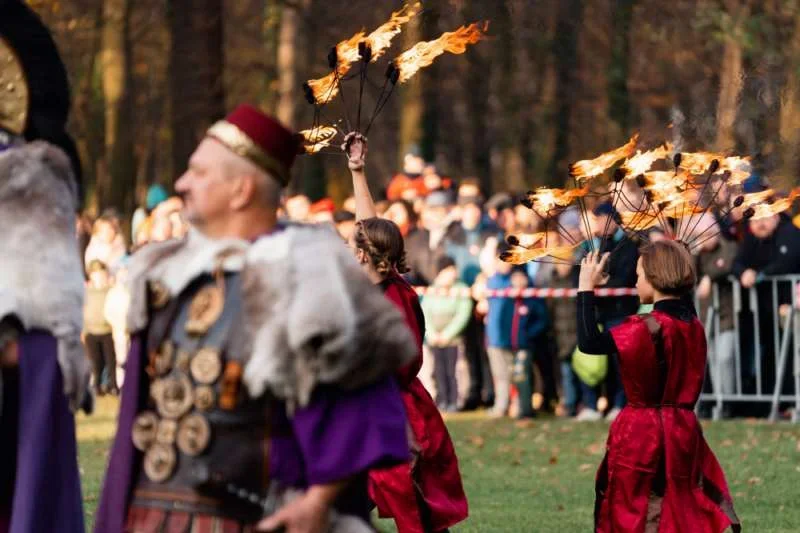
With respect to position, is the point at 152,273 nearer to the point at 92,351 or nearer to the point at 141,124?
the point at 92,351

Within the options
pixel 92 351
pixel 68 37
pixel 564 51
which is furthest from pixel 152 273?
pixel 68 37

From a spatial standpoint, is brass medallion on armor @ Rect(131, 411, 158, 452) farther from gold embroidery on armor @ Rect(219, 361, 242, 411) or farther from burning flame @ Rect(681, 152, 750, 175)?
burning flame @ Rect(681, 152, 750, 175)

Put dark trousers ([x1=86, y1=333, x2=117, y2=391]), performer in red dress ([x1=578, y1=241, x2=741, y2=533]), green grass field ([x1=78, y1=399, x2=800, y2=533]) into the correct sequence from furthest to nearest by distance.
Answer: dark trousers ([x1=86, y1=333, x2=117, y2=391]) < green grass field ([x1=78, y1=399, x2=800, y2=533]) < performer in red dress ([x1=578, y1=241, x2=741, y2=533])

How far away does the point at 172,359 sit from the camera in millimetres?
5230

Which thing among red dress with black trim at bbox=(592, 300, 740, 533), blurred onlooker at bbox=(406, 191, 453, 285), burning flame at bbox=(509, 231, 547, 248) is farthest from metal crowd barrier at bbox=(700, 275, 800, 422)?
red dress with black trim at bbox=(592, 300, 740, 533)

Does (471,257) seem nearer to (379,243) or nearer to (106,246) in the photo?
(106,246)

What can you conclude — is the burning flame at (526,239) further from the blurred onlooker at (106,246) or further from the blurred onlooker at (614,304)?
the blurred onlooker at (106,246)

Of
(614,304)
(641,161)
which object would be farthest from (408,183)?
(641,161)

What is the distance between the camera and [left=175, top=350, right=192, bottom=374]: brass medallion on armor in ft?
17.0

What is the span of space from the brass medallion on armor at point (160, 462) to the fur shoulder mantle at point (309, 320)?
313 mm

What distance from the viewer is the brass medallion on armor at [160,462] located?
519cm

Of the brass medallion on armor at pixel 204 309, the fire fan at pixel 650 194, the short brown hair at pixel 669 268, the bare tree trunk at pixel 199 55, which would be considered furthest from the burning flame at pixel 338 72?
the bare tree trunk at pixel 199 55

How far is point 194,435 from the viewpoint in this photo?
5160mm

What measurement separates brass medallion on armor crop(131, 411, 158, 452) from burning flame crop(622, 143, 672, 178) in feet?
14.0
